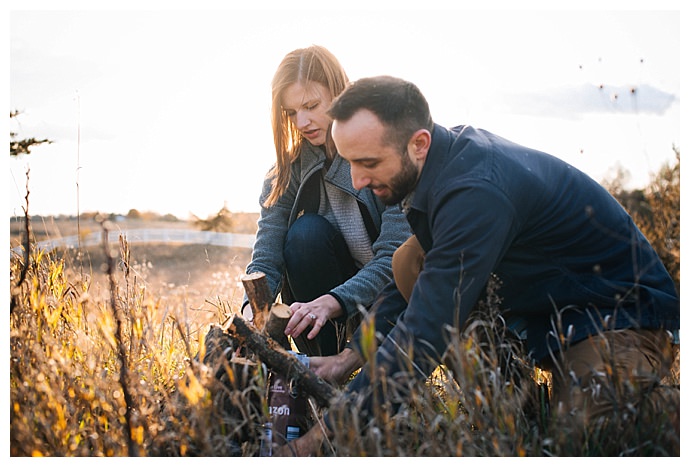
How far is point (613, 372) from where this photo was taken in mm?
2320

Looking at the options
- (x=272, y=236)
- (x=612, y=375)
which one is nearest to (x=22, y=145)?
(x=272, y=236)

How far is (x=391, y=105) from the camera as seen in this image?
257 centimetres

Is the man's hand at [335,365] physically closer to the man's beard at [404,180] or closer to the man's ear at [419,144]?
the man's beard at [404,180]

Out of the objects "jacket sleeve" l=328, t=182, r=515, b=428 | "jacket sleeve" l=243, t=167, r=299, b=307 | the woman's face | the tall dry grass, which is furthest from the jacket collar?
"jacket sleeve" l=243, t=167, r=299, b=307

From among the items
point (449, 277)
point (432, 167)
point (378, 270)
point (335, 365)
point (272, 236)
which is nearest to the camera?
point (449, 277)

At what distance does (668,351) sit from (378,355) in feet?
3.40

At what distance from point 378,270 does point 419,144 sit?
35.7 inches

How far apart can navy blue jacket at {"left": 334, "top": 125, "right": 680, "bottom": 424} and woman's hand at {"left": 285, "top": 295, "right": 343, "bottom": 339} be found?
54 centimetres

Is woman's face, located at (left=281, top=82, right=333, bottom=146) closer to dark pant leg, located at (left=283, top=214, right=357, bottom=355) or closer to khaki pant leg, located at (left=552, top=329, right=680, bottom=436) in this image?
dark pant leg, located at (left=283, top=214, right=357, bottom=355)

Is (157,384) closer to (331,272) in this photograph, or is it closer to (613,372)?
(331,272)

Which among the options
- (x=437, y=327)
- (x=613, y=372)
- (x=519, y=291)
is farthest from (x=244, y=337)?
(x=613, y=372)

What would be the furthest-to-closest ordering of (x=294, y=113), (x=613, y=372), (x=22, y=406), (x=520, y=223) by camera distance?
(x=294, y=113) → (x=22, y=406) → (x=520, y=223) → (x=613, y=372)

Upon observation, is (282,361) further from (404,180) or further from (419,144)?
(419,144)

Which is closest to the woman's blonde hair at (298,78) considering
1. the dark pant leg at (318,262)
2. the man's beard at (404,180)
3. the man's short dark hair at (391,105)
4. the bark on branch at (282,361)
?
the dark pant leg at (318,262)
